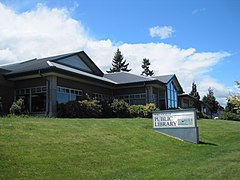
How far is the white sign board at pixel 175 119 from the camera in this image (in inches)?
707

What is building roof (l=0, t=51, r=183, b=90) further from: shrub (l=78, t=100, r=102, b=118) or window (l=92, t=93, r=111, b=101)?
shrub (l=78, t=100, r=102, b=118)

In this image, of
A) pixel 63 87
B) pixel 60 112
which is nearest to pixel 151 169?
pixel 60 112

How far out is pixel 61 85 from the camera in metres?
26.1

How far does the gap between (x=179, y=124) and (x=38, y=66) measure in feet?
45.8

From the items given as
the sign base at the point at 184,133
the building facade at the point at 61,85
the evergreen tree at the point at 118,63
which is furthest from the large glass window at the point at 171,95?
the evergreen tree at the point at 118,63

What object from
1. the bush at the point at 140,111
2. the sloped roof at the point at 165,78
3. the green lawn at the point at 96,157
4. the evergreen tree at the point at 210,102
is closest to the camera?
the green lawn at the point at 96,157

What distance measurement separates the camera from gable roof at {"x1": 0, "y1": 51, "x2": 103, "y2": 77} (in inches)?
1010

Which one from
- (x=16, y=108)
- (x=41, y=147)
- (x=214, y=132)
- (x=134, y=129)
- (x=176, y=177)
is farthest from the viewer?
(x=16, y=108)

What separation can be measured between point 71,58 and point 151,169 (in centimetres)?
2241

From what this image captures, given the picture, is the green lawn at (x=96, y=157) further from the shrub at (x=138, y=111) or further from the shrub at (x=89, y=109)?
the shrub at (x=138, y=111)

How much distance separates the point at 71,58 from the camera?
30.7 meters

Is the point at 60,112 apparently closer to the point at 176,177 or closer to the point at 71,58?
the point at 71,58

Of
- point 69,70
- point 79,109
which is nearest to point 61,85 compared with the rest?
point 69,70

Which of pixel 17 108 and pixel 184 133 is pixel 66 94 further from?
pixel 184 133
